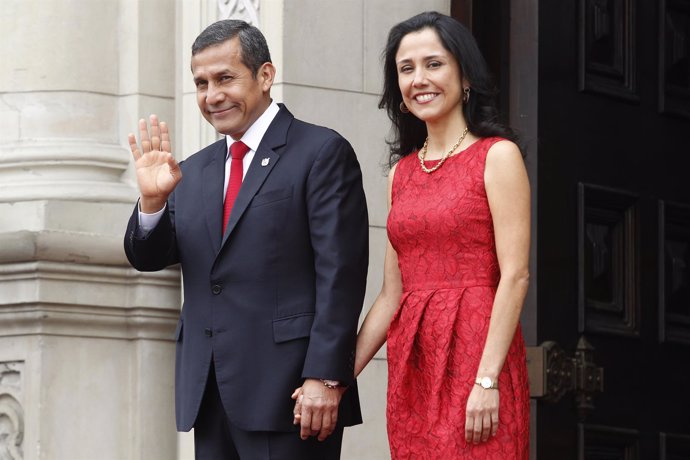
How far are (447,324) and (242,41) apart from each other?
1029 millimetres

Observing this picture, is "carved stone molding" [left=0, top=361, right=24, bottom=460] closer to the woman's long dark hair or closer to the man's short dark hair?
the man's short dark hair

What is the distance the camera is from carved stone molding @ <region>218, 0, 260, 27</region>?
262 inches

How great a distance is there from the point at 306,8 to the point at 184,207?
1.46 m

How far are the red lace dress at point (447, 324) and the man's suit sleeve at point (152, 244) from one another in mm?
672

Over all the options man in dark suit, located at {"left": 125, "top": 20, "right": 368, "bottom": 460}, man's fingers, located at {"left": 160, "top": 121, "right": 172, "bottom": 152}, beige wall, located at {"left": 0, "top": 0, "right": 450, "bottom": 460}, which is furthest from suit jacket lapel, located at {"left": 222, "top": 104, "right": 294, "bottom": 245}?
beige wall, located at {"left": 0, "top": 0, "right": 450, "bottom": 460}

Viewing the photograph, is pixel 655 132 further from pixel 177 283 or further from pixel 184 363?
pixel 184 363

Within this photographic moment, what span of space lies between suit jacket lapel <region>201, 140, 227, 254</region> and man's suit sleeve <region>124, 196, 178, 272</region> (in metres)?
0.13

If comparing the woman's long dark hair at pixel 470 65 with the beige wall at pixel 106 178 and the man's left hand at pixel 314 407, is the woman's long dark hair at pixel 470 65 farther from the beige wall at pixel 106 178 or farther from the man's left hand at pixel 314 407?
the beige wall at pixel 106 178

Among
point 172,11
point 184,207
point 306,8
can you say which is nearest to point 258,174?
point 184,207

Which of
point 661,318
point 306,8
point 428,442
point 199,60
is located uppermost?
point 306,8

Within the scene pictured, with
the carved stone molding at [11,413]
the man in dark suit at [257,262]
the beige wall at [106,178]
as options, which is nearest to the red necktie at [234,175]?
the man in dark suit at [257,262]

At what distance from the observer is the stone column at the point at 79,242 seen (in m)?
6.70

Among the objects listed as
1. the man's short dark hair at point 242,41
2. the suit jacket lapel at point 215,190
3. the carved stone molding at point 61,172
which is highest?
the man's short dark hair at point 242,41

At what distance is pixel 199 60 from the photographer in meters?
5.27
